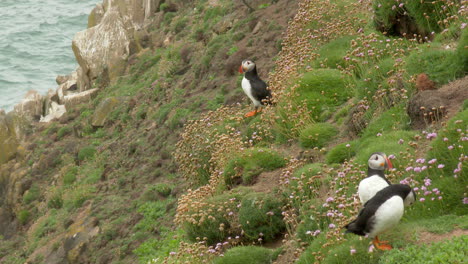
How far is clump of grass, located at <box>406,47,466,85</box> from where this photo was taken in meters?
11.4

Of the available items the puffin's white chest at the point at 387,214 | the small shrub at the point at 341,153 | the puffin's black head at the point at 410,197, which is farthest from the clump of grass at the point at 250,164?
the puffin's white chest at the point at 387,214

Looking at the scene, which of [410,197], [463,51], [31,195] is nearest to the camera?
[410,197]

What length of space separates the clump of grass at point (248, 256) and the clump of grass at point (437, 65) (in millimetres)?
3923

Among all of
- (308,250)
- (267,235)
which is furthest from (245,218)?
(308,250)

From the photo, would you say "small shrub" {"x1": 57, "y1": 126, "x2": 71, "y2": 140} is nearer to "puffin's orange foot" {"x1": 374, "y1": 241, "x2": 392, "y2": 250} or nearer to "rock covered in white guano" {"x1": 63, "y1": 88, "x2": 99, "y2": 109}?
"rock covered in white guano" {"x1": 63, "y1": 88, "x2": 99, "y2": 109}

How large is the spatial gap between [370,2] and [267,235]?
270 inches

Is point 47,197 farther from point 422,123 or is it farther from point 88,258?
point 422,123

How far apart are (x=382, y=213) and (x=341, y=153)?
455 cm

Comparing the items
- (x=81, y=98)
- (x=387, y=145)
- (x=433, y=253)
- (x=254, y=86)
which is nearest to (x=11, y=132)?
(x=81, y=98)

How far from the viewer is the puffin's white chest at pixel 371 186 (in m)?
7.88

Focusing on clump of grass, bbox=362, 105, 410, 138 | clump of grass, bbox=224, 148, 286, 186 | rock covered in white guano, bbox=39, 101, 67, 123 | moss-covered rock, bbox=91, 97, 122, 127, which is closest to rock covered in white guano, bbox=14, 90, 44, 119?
rock covered in white guano, bbox=39, 101, 67, 123

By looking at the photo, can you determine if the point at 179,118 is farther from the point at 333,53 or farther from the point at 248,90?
the point at 333,53

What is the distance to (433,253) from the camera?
693cm

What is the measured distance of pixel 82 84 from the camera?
31906 mm
